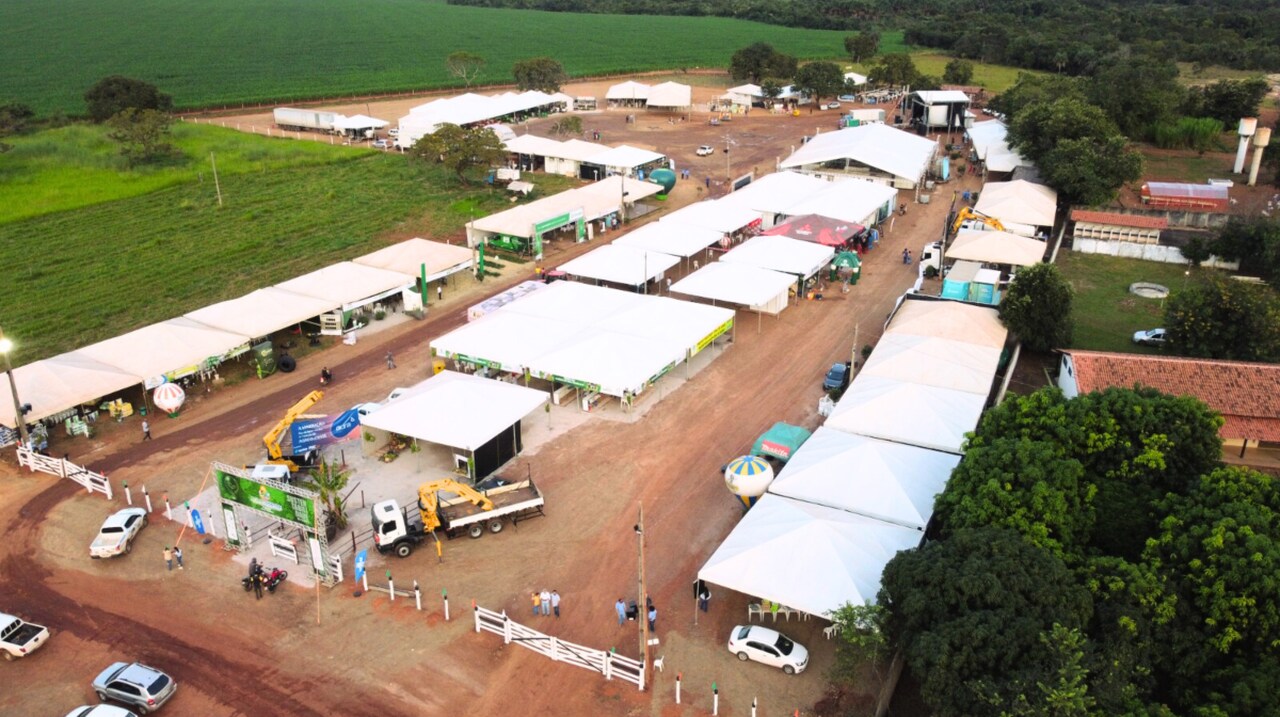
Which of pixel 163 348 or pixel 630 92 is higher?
pixel 630 92

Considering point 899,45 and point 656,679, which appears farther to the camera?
point 899,45

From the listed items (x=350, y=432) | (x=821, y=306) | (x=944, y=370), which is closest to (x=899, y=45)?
(x=821, y=306)

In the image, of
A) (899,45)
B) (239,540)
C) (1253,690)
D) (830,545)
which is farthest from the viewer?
(899,45)

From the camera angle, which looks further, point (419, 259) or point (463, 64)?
point (463, 64)

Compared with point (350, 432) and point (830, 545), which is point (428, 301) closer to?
point (350, 432)

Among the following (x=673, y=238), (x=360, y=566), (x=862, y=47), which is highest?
(x=862, y=47)

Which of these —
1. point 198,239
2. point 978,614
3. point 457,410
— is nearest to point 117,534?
point 457,410

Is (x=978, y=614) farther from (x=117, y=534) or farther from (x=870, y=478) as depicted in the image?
(x=117, y=534)
